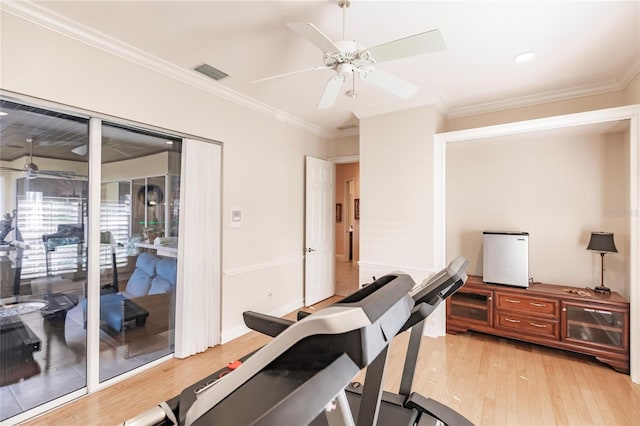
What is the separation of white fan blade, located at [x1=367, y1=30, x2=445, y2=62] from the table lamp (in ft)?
8.98

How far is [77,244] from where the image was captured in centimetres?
233

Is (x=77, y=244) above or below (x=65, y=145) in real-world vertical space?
below

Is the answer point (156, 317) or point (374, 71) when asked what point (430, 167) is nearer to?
point (374, 71)

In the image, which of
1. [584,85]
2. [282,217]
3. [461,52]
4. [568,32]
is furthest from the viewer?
[282,217]

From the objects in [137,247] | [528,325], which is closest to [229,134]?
[137,247]

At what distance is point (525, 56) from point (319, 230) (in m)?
3.30

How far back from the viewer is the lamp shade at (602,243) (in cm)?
289

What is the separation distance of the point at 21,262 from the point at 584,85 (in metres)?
5.36

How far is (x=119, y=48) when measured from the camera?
2.38 meters

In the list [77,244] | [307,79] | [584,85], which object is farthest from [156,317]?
[584,85]

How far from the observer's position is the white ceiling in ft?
6.56

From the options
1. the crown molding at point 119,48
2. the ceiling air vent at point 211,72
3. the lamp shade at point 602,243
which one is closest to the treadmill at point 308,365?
the crown molding at point 119,48

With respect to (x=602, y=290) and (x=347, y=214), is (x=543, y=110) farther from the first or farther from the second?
(x=347, y=214)

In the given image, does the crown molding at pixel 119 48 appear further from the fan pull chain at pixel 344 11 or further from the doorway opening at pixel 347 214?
the doorway opening at pixel 347 214
